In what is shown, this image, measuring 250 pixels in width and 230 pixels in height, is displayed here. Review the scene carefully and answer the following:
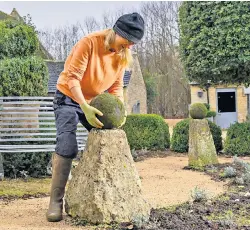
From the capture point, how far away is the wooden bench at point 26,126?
685 centimetres

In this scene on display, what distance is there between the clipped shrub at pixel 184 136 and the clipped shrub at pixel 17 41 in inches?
220

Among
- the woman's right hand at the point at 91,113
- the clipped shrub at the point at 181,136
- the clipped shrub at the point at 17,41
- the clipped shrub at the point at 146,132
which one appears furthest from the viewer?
the clipped shrub at the point at 146,132

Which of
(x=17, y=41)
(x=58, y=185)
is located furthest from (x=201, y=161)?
(x=58, y=185)

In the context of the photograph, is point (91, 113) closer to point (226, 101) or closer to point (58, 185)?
point (58, 185)

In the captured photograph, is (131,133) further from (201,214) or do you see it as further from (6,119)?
(201,214)

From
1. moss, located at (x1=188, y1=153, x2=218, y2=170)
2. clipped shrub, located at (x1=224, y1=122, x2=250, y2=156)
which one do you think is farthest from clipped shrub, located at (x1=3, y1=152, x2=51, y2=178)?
clipped shrub, located at (x1=224, y1=122, x2=250, y2=156)

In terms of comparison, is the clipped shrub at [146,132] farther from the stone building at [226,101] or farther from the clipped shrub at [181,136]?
the stone building at [226,101]

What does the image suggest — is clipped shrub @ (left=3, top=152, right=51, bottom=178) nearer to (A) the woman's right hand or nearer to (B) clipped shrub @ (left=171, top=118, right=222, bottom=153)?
(A) the woman's right hand

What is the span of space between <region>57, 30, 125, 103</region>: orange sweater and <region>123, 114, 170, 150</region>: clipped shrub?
866 centimetres

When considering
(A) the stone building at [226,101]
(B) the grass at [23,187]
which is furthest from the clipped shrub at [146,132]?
(A) the stone building at [226,101]

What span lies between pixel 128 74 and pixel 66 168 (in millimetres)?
18336

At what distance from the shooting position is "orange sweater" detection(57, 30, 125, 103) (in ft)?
12.2

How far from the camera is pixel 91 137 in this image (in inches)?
152

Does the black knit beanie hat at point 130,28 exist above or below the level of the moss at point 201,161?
above
